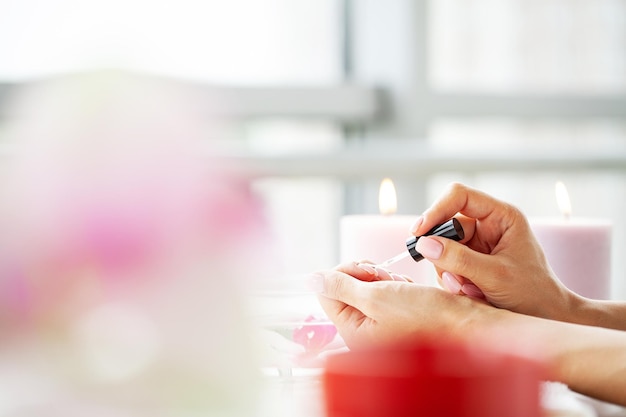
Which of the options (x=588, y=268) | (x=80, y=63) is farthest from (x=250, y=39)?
(x=80, y=63)

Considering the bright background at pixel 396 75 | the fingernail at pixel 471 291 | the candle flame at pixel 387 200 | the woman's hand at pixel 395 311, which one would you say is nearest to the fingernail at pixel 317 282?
the woman's hand at pixel 395 311

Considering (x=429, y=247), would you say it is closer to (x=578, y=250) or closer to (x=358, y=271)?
(x=358, y=271)

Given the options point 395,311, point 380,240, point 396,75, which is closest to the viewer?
point 395,311

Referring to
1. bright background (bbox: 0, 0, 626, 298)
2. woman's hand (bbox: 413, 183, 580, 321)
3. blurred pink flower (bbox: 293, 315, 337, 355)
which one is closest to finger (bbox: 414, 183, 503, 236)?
woman's hand (bbox: 413, 183, 580, 321)

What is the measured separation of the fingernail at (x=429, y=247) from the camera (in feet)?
2.19

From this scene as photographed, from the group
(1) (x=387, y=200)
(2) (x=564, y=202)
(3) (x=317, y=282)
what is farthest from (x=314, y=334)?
(2) (x=564, y=202)

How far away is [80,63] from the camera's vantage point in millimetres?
198

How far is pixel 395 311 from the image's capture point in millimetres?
647

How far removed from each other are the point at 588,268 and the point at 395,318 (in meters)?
0.32

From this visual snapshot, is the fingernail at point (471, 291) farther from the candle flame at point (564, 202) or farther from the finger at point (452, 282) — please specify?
the candle flame at point (564, 202)

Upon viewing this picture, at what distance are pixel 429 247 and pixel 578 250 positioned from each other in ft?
0.89

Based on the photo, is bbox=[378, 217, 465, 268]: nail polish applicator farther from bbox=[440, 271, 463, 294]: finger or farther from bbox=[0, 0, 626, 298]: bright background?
bbox=[0, 0, 626, 298]: bright background

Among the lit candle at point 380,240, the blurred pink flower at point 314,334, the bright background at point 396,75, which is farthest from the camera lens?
the bright background at point 396,75

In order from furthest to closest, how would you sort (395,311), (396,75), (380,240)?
(396,75)
(380,240)
(395,311)
